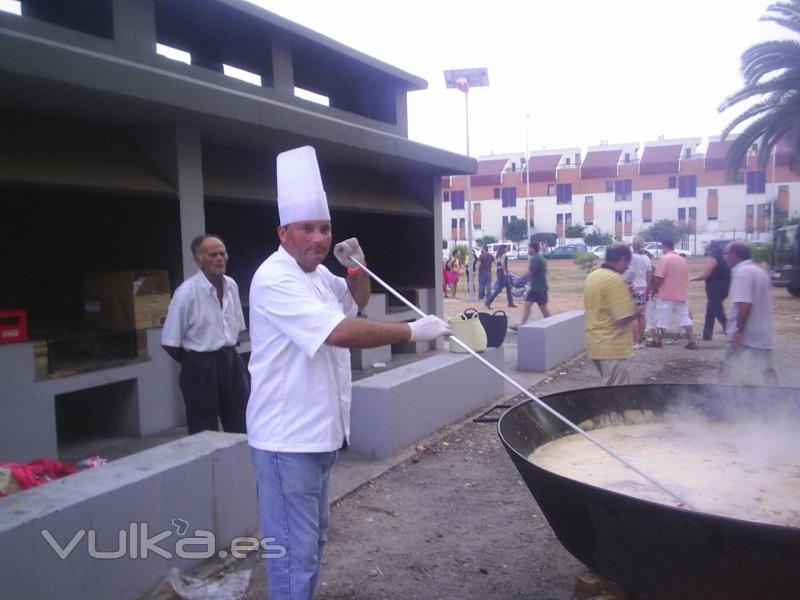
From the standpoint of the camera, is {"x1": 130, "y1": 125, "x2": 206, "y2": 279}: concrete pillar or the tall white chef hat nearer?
the tall white chef hat

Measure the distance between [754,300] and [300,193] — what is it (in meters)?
5.15

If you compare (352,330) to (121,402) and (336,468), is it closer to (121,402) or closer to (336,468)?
(336,468)

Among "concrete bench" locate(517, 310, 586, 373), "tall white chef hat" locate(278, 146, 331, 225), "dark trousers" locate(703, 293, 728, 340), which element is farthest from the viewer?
"dark trousers" locate(703, 293, 728, 340)

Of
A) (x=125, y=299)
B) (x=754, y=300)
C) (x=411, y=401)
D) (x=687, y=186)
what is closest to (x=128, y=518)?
(x=411, y=401)

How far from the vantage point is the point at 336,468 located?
540 cm

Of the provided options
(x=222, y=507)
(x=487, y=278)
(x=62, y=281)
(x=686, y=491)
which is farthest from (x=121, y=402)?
(x=487, y=278)

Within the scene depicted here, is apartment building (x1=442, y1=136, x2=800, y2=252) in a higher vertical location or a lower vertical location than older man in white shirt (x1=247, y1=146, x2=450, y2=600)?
higher

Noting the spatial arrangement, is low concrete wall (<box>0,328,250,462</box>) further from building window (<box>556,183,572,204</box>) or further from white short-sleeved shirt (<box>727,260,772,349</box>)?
building window (<box>556,183,572,204</box>)

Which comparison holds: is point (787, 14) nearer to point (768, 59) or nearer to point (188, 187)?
point (768, 59)

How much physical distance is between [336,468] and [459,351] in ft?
8.11

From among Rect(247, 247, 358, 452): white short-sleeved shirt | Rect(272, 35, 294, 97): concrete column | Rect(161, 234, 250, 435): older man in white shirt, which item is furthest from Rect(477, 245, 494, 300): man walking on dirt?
Rect(247, 247, 358, 452): white short-sleeved shirt

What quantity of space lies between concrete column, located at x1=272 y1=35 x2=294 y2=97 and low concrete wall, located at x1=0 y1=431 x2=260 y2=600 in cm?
618

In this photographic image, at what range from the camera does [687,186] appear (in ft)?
186

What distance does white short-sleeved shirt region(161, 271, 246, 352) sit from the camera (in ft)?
15.0
